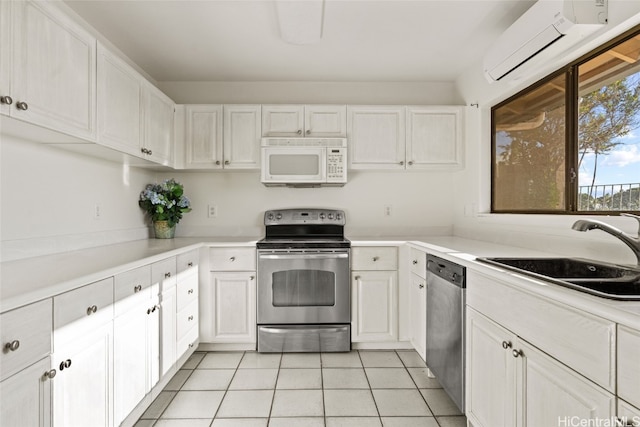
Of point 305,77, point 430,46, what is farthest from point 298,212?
point 430,46

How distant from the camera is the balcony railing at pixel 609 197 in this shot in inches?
62.0

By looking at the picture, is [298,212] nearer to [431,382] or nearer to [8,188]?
[431,382]

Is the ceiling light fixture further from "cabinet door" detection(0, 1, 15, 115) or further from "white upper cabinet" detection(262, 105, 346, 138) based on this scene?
"cabinet door" detection(0, 1, 15, 115)

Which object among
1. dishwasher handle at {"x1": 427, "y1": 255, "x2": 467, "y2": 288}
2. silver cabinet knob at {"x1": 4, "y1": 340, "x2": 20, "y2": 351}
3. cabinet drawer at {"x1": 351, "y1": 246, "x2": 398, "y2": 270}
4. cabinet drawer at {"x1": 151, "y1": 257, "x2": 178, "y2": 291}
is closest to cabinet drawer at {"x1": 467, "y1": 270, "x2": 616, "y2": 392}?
dishwasher handle at {"x1": 427, "y1": 255, "x2": 467, "y2": 288}

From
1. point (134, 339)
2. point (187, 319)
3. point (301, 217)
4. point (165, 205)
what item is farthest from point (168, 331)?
point (301, 217)

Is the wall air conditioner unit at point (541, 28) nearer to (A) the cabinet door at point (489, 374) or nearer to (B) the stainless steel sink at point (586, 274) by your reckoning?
(B) the stainless steel sink at point (586, 274)

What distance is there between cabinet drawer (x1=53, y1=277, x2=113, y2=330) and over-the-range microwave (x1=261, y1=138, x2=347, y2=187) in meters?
1.65

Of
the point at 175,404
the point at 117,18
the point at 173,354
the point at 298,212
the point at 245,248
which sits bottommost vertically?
the point at 175,404

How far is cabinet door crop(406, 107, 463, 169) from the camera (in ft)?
9.93

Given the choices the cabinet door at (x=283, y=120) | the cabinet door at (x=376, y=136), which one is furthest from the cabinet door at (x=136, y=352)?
the cabinet door at (x=376, y=136)

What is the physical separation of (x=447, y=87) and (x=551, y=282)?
2617 mm

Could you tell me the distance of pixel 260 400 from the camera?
204cm

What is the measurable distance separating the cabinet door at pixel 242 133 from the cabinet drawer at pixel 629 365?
2.60m

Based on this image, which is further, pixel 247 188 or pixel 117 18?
pixel 247 188
